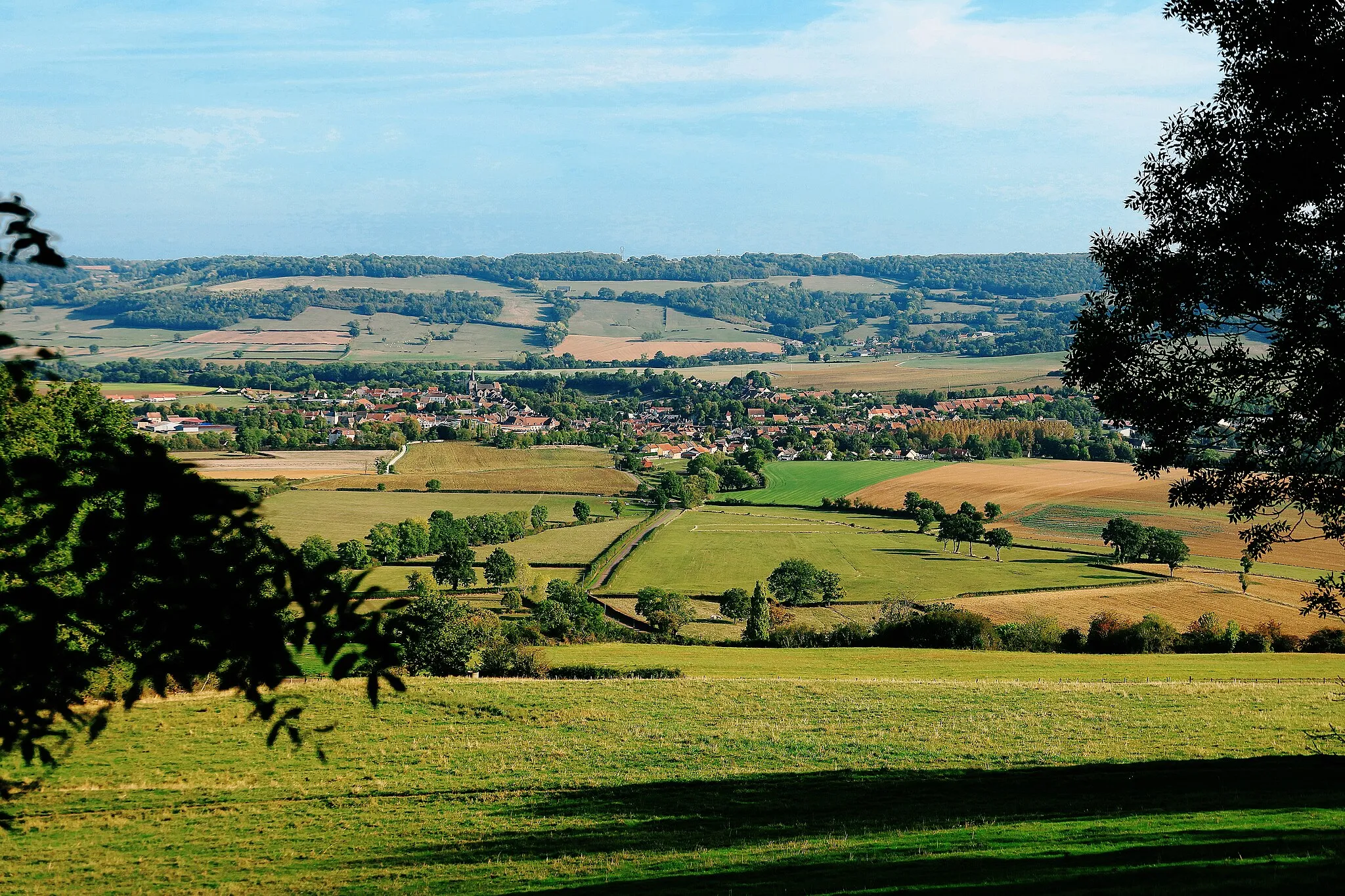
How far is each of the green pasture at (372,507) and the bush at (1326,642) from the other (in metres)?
58.7

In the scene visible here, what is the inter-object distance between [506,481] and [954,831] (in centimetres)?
9654

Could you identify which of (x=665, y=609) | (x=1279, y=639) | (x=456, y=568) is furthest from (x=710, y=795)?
(x=456, y=568)

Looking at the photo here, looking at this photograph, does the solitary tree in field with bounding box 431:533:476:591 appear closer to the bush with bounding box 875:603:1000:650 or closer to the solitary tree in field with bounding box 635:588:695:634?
the solitary tree in field with bounding box 635:588:695:634

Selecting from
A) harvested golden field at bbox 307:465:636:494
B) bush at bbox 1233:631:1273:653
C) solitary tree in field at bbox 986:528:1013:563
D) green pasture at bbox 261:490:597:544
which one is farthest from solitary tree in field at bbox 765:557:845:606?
harvested golden field at bbox 307:465:636:494

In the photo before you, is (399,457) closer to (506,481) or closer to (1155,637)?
(506,481)

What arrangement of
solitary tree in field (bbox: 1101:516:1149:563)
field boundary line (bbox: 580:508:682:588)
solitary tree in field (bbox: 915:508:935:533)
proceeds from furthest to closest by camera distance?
solitary tree in field (bbox: 915:508:935:533) → solitary tree in field (bbox: 1101:516:1149:563) → field boundary line (bbox: 580:508:682:588)

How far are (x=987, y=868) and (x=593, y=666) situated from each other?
27867 mm

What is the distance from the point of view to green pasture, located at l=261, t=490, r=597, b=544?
7888 cm

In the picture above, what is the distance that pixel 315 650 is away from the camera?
5074 millimetres

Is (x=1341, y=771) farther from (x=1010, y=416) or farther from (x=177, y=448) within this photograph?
(x=1010, y=416)

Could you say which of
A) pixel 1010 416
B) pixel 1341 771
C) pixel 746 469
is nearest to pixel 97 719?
pixel 1341 771

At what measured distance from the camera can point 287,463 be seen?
111375 millimetres

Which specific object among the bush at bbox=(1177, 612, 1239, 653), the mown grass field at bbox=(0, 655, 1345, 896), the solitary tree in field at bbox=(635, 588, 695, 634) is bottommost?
the solitary tree in field at bbox=(635, 588, 695, 634)

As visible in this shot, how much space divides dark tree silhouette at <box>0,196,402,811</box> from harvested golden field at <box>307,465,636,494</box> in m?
96.9
